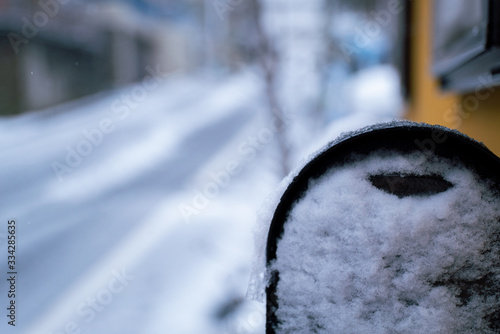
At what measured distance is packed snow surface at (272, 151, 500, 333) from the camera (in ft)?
3.01

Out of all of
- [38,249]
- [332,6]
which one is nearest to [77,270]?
[38,249]

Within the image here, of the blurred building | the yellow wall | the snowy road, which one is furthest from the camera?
the blurred building

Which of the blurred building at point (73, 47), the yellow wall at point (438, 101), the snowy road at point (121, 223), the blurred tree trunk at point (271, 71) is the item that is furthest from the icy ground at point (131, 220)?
the blurred building at point (73, 47)

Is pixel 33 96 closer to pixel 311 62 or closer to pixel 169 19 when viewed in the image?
pixel 311 62

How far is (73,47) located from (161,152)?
11.1m

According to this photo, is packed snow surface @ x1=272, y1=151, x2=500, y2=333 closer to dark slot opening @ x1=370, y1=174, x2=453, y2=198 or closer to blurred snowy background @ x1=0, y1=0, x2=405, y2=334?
dark slot opening @ x1=370, y1=174, x2=453, y2=198

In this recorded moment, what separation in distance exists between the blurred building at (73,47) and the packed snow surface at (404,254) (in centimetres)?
1157

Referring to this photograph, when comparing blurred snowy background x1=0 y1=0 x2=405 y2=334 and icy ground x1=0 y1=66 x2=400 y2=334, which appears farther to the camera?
icy ground x1=0 y1=66 x2=400 y2=334

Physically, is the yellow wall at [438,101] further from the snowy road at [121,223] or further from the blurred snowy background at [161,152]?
the snowy road at [121,223]

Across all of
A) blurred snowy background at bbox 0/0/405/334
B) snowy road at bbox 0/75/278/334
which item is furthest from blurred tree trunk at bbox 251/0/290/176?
snowy road at bbox 0/75/278/334

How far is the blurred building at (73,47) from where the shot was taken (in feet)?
53.5

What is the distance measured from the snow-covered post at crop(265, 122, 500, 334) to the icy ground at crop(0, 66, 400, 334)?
0.48 metres

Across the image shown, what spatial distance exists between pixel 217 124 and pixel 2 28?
8715 millimetres

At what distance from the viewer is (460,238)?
920 mm
